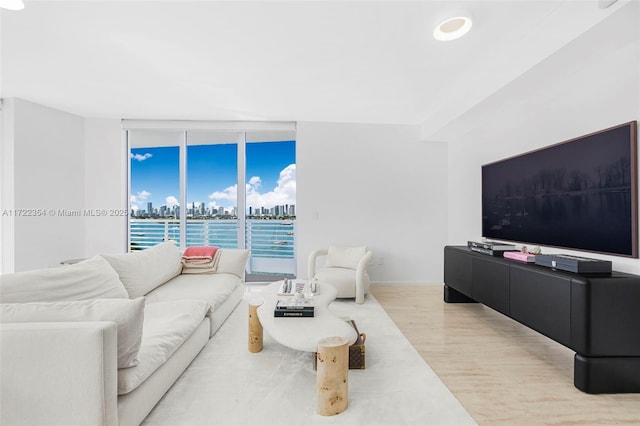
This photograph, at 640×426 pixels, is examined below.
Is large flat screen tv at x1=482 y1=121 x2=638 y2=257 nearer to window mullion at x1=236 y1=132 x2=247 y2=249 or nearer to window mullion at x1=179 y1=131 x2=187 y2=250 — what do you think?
window mullion at x1=236 y1=132 x2=247 y2=249

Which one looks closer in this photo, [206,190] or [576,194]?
[576,194]

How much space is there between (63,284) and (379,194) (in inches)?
154

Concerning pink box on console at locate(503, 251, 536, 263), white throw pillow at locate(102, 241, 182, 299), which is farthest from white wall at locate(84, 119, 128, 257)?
pink box on console at locate(503, 251, 536, 263)

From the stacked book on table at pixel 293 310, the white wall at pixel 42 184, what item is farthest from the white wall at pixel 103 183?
the stacked book on table at pixel 293 310

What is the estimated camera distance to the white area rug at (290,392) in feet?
5.20

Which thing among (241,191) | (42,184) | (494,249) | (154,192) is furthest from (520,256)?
(42,184)

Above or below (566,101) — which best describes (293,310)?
below

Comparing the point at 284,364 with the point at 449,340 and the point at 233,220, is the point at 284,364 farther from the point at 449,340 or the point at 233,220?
the point at 233,220

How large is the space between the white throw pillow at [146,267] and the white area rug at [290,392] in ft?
2.70

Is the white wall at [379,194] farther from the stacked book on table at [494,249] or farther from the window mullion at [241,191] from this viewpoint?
the stacked book on table at [494,249]

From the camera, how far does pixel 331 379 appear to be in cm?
161

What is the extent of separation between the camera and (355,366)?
2.07 m

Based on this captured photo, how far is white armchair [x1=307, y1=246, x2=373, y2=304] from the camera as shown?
12.1 ft

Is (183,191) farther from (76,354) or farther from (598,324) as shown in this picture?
(598,324)
